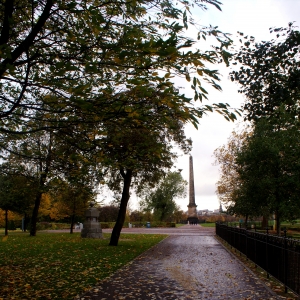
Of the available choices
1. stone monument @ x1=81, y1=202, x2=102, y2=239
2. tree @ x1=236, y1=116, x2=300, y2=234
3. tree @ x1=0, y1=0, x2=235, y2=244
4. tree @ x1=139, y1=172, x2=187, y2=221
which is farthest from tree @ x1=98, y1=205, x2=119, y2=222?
tree @ x1=0, y1=0, x2=235, y2=244

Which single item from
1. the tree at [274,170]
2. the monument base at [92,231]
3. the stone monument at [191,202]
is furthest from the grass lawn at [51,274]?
the stone monument at [191,202]

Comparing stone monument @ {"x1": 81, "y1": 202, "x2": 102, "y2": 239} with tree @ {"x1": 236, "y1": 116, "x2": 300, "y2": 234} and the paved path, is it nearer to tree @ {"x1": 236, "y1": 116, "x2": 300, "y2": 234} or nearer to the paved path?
tree @ {"x1": 236, "y1": 116, "x2": 300, "y2": 234}

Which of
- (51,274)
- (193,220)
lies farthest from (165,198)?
(51,274)

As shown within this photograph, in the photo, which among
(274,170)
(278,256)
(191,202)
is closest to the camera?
(278,256)

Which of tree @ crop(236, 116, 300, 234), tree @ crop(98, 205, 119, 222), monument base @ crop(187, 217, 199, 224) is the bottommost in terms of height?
monument base @ crop(187, 217, 199, 224)

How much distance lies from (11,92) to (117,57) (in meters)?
4.83

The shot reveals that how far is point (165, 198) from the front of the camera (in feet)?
252

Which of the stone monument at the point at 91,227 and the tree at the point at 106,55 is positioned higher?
the tree at the point at 106,55

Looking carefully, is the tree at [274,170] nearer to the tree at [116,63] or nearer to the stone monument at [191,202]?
the tree at [116,63]

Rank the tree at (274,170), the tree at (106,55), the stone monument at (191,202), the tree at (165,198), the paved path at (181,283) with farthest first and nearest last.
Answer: the tree at (165,198)
the stone monument at (191,202)
the tree at (274,170)
the paved path at (181,283)
the tree at (106,55)

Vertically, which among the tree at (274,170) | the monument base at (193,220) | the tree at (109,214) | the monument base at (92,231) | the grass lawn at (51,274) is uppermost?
the tree at (274,170)

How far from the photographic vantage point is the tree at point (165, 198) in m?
76.1

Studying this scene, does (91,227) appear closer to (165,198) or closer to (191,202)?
(191,202)

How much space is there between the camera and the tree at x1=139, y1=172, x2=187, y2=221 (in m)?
76.1
